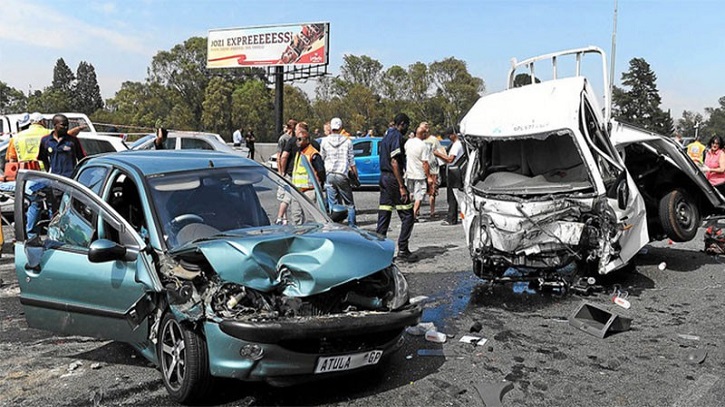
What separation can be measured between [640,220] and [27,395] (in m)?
5.87

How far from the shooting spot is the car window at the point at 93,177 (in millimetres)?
5020

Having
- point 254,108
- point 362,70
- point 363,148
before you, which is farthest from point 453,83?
point 363,148

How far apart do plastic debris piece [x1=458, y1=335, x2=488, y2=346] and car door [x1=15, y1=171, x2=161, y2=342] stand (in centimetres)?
251

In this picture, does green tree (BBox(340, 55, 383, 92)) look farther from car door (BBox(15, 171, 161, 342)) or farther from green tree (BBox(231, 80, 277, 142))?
car door (BBox(15, 171, 161, 342))

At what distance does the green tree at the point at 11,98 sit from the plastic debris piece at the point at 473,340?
83.0m

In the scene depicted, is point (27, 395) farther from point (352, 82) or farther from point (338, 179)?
point (352, 82)

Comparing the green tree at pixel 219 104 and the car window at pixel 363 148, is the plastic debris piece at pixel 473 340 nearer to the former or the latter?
the car window at pixel 363 148

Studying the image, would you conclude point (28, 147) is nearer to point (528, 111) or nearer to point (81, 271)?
point (81, 271)

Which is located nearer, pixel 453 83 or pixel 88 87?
pixel 453 83

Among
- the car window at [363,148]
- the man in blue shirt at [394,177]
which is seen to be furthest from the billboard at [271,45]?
the man in blue shirt at [394,177]

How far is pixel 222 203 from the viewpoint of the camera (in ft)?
16.2

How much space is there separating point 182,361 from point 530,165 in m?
4.92

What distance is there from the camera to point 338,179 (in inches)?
357

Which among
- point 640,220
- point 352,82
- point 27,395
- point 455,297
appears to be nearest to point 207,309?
point 27,395
